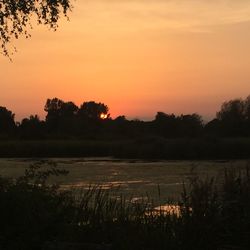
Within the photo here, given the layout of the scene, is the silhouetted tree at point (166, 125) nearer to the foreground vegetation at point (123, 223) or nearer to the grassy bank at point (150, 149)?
the grassy bank at point (150, 149)

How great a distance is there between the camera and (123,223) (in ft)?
26.5

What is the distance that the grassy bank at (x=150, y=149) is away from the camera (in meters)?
41.8

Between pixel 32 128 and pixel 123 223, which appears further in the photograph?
pixel 32 128

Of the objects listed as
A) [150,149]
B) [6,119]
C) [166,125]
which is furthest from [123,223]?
[6,119]

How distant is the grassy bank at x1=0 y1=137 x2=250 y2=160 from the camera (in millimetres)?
41750

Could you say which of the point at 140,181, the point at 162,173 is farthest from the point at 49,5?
the point at 162,173

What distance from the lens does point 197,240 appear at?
272 inches

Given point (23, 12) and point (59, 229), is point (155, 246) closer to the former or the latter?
point (59, 229)

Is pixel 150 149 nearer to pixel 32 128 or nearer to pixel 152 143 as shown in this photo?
pixel 152 143

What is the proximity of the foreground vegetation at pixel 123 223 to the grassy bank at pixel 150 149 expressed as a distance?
3092cm

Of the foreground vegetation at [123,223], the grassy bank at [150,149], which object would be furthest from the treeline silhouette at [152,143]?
the foreground vegetation at [123,223]

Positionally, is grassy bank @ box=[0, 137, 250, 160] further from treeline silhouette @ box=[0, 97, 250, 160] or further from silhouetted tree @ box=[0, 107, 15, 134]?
silhouetted tree @ box=[0, 107, 15, 134]

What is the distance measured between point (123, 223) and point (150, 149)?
37.5 m

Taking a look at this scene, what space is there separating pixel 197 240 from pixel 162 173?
2172 centimetres
